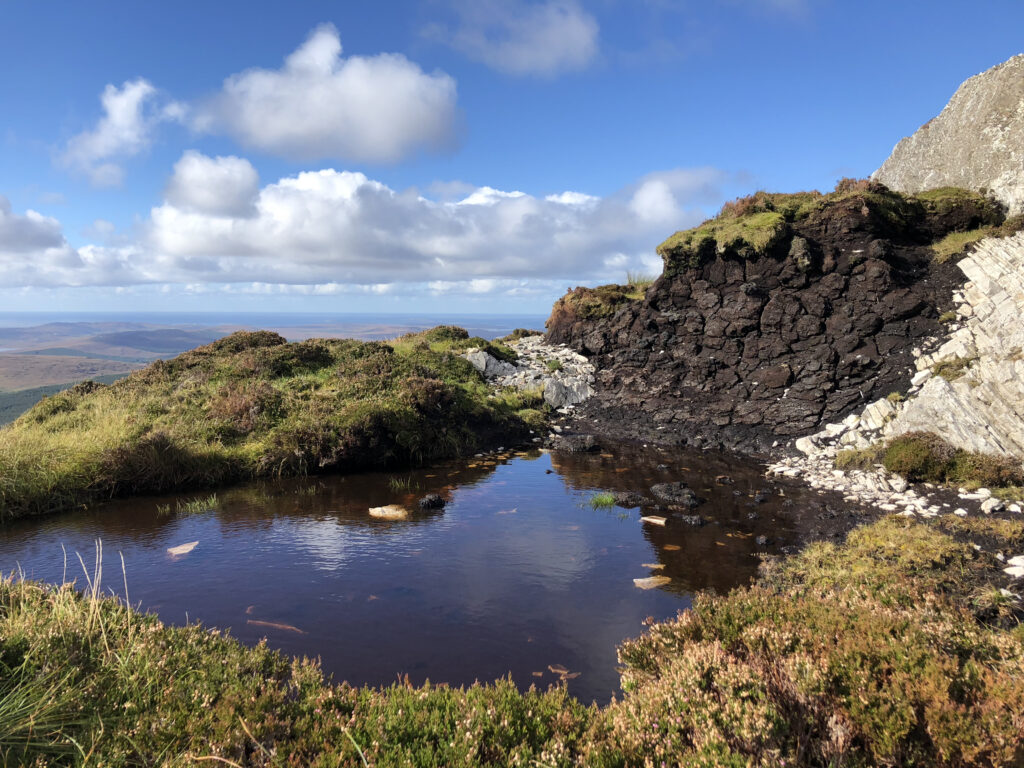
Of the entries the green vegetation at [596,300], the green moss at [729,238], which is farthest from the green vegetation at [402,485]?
the green vegetation at [596,300]

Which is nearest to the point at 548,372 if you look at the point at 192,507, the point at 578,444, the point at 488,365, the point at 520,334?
the point at 488,365

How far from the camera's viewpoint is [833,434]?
70.1ft

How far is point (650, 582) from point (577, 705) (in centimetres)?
540

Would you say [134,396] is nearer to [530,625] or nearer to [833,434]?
[530,625]

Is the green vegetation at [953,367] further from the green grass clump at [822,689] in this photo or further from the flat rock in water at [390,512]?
the flat rock in water at [390,512]

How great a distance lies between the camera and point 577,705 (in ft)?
20.5

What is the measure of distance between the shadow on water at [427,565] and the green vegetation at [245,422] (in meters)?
1.14

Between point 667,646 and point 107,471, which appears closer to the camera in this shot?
point 667,646

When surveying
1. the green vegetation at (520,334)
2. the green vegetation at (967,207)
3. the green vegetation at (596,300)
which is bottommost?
the green vegetation at (520,334)

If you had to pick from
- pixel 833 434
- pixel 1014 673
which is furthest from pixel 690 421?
pixel 1014 673

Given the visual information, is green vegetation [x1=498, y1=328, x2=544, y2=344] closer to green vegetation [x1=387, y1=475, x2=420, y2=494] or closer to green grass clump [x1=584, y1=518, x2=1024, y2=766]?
green vegetation [x1=387, y1=475, x2=420, y2=494]

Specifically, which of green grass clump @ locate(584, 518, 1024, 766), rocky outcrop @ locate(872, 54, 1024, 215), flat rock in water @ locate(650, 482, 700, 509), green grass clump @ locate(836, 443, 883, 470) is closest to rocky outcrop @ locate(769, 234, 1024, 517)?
green grass clump @ locate(836, 443, 883, 470)

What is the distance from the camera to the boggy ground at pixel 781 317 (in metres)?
23.6

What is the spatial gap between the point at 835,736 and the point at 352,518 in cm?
1279
